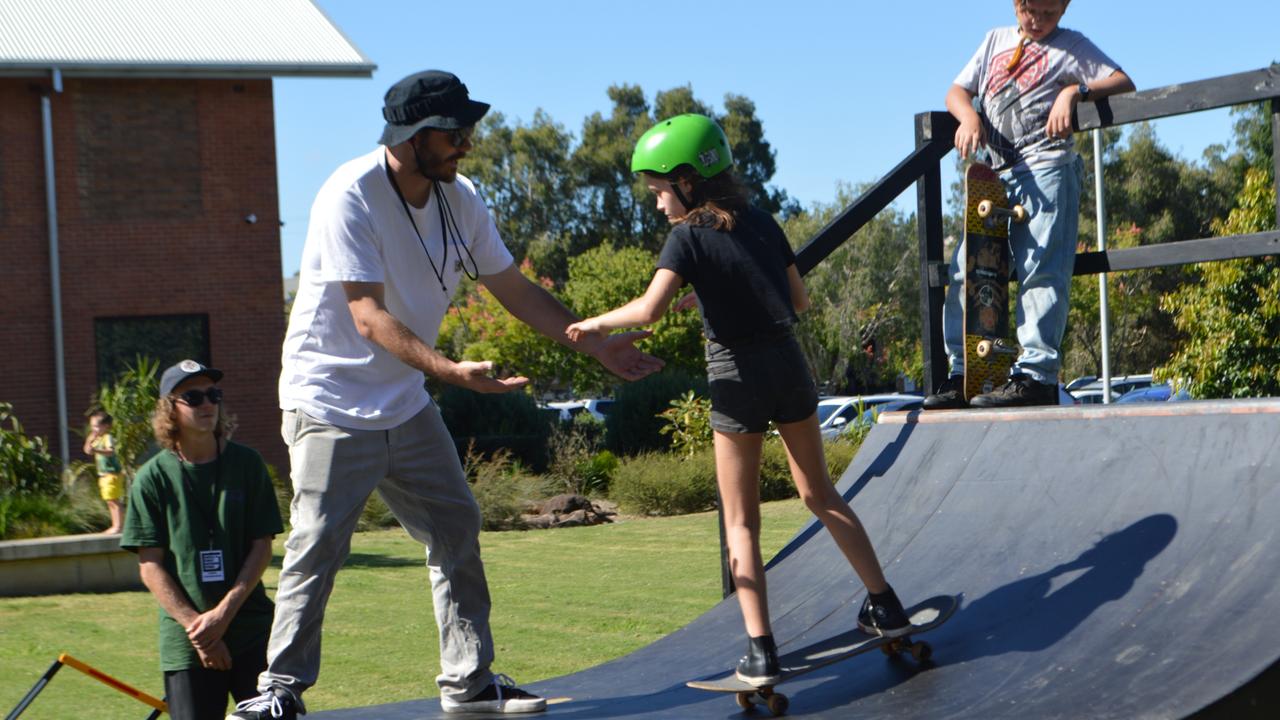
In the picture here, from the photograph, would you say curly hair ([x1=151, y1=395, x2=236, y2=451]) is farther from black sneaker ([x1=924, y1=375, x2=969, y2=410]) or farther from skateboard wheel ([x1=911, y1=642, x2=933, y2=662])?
black sneaker ([x1=924, y1=375, x2=969, y2=410])

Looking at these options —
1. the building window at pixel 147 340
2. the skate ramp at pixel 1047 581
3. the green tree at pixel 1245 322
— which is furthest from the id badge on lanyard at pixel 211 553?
the building window at pixel 147 340

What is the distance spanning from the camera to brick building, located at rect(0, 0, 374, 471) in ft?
70.0

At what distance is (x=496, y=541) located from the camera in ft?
55.2

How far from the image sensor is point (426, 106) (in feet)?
14.1

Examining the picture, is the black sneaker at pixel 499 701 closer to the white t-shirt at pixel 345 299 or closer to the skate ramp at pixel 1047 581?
the skate ramp at pixel 1047 581

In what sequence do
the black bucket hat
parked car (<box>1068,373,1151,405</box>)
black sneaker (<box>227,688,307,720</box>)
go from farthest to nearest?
parked car (<box>1068,373,1151,405</box>)
the black bucket hat
black sneaker (<box>227,688,307,720</box>)

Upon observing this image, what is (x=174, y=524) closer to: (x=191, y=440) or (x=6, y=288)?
(x=191, y=440)

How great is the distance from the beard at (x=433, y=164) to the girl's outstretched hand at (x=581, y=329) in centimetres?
63

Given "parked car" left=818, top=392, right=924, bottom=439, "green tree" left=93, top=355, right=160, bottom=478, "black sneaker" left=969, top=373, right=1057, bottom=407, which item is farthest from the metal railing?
"parked car" left=818, top=392, right=924, bottom=439

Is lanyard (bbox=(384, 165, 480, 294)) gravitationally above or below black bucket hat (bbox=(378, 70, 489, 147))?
below

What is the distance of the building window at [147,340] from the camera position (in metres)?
21.9

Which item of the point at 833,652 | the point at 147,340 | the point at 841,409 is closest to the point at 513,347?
→ the point at 841,409

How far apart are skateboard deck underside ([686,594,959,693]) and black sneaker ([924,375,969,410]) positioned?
1.48 meters

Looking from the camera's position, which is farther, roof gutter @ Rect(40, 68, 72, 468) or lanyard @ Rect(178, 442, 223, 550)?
roof gutter @ Rect(40, 68, 72, 468)
